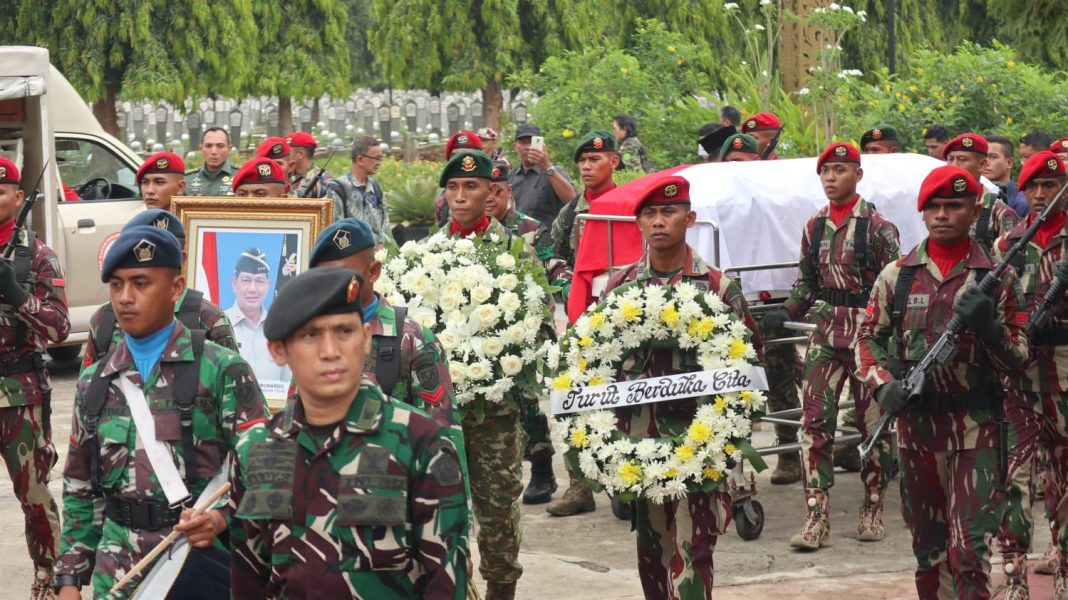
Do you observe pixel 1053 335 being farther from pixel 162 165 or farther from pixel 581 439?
pixel 162 165

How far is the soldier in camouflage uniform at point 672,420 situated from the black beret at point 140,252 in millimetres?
2471

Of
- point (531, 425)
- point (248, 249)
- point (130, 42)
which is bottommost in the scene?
point (531, 425)

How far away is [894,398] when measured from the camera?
7.07 metres

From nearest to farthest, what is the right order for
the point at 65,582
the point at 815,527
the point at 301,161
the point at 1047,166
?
Result: the point at 65,582, the point at 1047,166, the point at 815,527, the point at 301,161

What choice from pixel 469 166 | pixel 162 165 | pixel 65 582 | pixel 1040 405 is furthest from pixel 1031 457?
pixel 162 165

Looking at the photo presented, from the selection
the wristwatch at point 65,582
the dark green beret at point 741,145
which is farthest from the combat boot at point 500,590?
the dark green beret at point 741,145

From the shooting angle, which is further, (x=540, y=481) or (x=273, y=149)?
(x=273, y=149)

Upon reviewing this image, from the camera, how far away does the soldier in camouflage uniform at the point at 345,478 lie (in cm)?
399

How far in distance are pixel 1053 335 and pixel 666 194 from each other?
2547mm

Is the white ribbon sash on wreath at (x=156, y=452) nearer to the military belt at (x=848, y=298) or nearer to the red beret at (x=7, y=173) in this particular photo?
the red beret at (x=7, y=173)

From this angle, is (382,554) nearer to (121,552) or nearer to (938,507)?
(121,552)

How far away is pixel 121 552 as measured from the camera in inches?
213

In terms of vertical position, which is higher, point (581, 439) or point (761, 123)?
point (761, 123)

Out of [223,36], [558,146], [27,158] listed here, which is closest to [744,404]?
[27,158]
